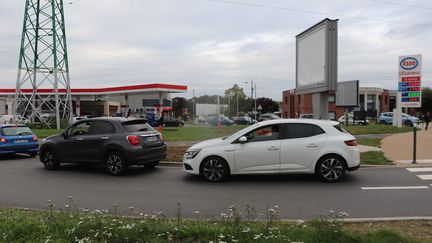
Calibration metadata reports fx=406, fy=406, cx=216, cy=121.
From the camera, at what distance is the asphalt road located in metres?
7.17

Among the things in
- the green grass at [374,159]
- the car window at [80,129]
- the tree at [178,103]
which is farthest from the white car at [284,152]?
the tree at [178,103]

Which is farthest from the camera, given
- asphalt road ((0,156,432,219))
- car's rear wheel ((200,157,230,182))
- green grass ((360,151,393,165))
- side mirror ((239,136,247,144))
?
green grass ((360,151,393,165))

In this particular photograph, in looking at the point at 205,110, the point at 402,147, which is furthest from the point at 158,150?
the point at 205,110

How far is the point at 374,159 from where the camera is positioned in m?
13.3

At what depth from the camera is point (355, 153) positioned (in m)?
9.73

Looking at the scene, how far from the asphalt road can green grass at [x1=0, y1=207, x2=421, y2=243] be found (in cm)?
120

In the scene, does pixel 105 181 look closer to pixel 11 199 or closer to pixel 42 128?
pixel 11 199

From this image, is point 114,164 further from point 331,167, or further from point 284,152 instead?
point 331,167

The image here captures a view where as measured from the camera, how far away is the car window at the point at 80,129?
39.3 feet

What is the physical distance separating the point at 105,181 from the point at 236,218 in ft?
19.9

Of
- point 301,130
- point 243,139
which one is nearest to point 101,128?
point 243,139

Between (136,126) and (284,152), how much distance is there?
4.52 m

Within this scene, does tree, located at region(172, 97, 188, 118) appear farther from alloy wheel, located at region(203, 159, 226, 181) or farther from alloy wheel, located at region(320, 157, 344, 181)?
alloy wheel, located at region(320, 157, 344, 181)

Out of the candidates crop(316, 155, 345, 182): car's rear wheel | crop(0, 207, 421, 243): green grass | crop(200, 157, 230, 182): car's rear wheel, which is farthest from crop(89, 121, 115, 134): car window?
crop(0, 207, 421, 243): green grass
